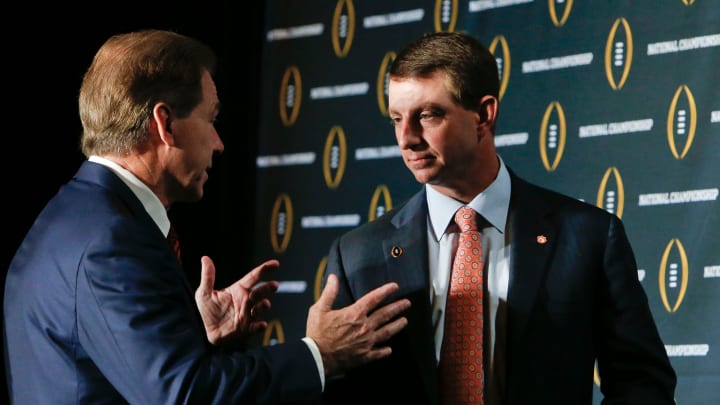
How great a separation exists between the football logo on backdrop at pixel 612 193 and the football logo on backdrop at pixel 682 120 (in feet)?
0.72

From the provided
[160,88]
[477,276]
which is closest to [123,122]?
[160,88]

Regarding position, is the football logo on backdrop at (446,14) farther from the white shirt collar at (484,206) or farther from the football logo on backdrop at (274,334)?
the white shirt collar at (484,206)

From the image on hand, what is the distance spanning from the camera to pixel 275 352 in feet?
7.76

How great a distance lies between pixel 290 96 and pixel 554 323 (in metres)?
2.54

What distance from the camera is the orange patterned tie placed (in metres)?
2.63

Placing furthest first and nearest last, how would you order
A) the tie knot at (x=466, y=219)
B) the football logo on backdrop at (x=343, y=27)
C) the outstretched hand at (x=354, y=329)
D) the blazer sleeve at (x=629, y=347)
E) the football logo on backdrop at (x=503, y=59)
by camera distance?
the football logo on backdrop at (x=343, y=27) < the football logo on backdrop at (x=503, y=59) < the tie knot at (x=466, y=219) < the blazer sleeve at (x=629, y=347) < the outstretched hand at (x=354, y=329)

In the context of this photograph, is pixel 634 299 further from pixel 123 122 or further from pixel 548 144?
pixel 548 144

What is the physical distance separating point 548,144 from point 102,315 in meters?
2.30

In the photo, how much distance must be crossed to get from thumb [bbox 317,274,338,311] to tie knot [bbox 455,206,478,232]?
39cm

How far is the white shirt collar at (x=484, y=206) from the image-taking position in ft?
9.16

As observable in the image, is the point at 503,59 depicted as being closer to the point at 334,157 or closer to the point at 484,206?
the point at 334,157

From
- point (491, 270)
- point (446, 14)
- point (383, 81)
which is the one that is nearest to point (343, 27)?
point (383, 81)

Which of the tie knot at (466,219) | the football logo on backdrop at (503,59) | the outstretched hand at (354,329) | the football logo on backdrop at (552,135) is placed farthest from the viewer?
the football logo on backdrop at (503,59)

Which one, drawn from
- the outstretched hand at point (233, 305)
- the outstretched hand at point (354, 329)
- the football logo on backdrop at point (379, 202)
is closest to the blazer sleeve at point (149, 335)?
the outstretched hand at point (354, 329)
